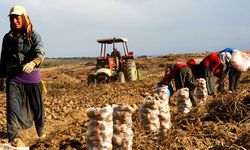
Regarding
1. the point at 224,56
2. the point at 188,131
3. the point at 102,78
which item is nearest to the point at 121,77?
the point at 102,78

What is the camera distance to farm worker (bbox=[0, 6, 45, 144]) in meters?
4.87

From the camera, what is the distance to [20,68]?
4.98 m

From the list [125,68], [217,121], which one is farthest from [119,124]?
[125,68]

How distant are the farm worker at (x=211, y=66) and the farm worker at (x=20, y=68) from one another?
345 centimetres

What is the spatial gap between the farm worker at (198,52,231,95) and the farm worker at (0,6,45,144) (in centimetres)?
345

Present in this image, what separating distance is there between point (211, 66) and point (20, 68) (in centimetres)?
384

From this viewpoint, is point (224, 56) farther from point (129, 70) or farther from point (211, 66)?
point (129, 70)

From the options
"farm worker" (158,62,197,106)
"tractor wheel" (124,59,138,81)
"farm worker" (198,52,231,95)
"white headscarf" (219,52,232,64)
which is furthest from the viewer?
"tractor wheel" (124,59,138,81)

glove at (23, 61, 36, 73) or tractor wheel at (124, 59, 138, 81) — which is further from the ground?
glove at (23, 61, 36, 73)

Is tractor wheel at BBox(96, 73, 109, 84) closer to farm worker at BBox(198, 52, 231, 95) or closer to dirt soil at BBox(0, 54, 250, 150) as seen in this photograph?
dirt soil at BBox(0, 54, 250, 150)

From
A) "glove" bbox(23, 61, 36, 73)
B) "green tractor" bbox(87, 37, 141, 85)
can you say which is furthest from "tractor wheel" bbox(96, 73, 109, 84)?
"glove" bbox(23, 61, 36, 73)

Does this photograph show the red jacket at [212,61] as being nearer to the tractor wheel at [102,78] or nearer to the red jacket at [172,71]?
the red jacket at [172,71]

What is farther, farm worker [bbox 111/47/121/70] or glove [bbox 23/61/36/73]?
farm worker [bbox 111/47/121/70]

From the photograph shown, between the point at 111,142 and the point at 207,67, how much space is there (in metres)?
4.51
